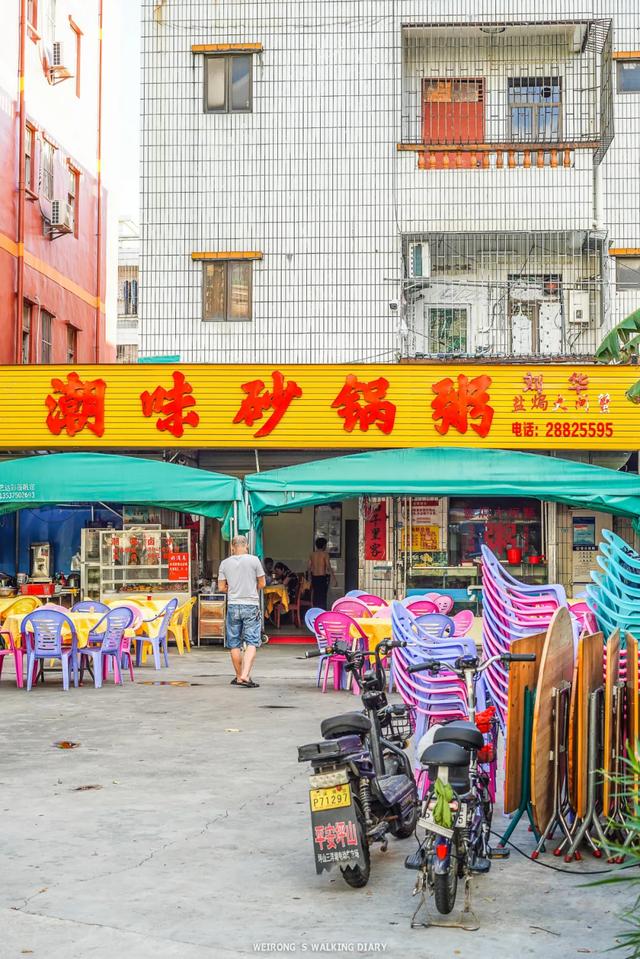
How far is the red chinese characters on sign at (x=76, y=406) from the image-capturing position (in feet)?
61.8

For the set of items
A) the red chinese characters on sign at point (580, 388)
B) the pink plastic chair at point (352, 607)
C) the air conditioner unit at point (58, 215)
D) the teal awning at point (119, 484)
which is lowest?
the pink plastic chair at point (352, 607)

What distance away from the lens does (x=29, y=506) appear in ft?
58.5

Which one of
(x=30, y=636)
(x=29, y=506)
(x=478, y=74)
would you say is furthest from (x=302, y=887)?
(x=478, y=74)

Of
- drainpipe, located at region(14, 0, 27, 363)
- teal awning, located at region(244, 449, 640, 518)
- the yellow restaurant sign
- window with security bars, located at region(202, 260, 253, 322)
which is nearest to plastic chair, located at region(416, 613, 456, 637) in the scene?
teal awning, located at region(244, 449, 640, 518)

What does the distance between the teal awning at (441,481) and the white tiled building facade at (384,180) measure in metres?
3.69

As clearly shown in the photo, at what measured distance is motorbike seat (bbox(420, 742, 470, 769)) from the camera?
5895 millimetres

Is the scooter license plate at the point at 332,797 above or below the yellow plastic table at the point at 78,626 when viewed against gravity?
below

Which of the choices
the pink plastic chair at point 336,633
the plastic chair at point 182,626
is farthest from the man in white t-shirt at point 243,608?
the plastic chair at point 182,626

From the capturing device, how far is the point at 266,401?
61.2 ft

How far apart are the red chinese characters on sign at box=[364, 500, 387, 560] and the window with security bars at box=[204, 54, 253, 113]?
7423mm

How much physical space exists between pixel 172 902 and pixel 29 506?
12500 millimetres

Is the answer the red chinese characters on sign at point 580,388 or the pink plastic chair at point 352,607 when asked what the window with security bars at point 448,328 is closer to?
the red chinese characters on sign at point 580,388

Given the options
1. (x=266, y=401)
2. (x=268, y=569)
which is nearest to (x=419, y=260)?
(x=266, y=401)

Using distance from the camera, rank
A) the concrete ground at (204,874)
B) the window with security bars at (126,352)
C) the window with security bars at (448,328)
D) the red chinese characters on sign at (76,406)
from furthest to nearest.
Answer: the window with security bars at (126,352)
the window with security bars at (448,328)
the red chinese characters on sign at (76,406)
the concrete ground at (204,874)
